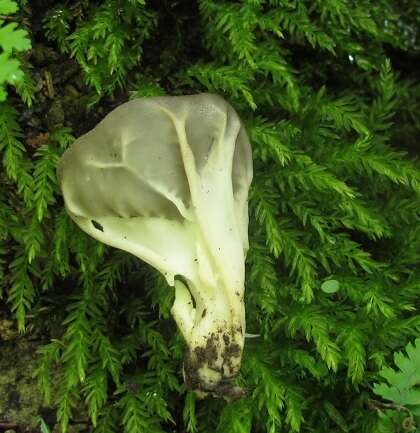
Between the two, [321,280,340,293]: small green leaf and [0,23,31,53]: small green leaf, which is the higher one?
[0,23,31,53]: small green leaf

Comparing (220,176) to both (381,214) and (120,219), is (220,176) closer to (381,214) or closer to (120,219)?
(120,219)

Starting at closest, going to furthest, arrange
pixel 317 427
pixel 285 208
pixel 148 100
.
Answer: pixel 148 100 → pixel 317 427 → pixel 285 208

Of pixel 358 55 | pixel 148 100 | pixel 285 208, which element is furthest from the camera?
pixel 358 55

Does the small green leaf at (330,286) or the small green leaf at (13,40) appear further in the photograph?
the small green leaf at (330,286)

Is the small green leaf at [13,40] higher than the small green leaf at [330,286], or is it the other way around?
the small green leaf at [13,40]

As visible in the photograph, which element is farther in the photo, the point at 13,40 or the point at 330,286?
the point at 330,286

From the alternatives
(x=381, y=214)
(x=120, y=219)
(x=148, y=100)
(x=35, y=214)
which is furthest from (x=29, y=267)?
(x=381, y=214)

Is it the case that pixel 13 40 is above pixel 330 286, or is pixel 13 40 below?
above

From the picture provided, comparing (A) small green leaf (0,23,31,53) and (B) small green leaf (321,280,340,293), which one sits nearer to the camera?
(A) small green leaf (0,23,31,53)
